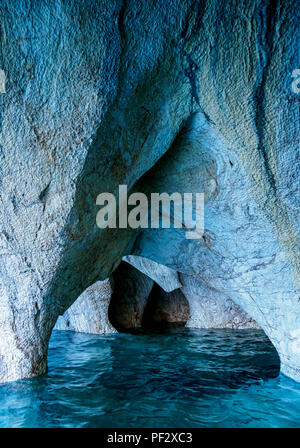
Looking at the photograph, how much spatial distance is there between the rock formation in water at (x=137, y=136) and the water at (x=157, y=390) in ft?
1.57

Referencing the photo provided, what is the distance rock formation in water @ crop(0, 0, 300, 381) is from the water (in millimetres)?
479

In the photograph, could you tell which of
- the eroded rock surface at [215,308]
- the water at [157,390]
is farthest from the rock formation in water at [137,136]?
the eroded rock surface at [215,308]

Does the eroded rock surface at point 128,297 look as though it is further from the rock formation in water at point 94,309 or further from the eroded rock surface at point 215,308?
the eroded rock surface at point 215,308

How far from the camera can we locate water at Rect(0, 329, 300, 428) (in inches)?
126

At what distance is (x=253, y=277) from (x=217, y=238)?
2.27ft

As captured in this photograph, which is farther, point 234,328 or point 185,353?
point 234,328

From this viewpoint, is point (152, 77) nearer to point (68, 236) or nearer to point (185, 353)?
point (68, 236)

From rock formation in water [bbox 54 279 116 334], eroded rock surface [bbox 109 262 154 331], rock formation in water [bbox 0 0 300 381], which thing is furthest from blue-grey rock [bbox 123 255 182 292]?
rock formation in water [bbox 0 0 300 381]

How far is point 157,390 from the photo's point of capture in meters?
4.00

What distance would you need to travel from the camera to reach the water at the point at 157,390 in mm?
3201

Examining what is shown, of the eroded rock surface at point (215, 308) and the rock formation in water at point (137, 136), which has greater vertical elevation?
the rock formation in water at point (137, 136)

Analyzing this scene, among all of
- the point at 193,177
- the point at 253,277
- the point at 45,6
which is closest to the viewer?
the point at 45,6
